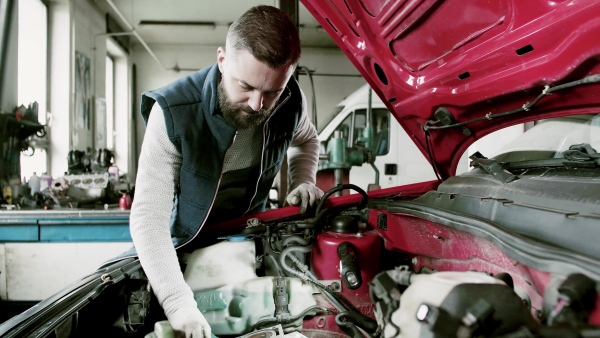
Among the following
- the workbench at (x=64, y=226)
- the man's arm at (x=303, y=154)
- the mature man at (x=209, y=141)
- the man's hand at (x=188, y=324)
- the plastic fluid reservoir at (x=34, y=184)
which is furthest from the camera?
the plastic fluid reservoir at (x=34, y=184)

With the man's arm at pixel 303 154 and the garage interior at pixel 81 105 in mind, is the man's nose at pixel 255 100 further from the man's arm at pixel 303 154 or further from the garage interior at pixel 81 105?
→ the garage interior at pixel 81 105

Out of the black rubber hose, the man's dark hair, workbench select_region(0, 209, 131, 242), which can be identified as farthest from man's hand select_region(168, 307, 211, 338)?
workbench select_region(0, 209, 131, 242)

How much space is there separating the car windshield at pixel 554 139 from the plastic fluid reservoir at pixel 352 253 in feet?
1.74

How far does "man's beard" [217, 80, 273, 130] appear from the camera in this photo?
137 centimetres

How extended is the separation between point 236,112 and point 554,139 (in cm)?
103

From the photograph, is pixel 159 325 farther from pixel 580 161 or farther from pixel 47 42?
pixel 47 42

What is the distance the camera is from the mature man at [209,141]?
3.84ft

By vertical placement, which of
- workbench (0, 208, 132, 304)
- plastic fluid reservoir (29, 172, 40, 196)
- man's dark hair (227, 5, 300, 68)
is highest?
man's dark hair (227, 5, 300, 68)

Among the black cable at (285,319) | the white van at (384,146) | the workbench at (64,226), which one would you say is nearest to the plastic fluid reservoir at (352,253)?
the black cable at (285,319)

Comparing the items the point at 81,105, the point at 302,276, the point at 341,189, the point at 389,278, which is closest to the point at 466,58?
the point at 341,189

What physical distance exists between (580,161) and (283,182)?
2.70m

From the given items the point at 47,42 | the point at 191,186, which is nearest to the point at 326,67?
the point at 47,42

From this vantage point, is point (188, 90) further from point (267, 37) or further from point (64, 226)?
point (64, 226)

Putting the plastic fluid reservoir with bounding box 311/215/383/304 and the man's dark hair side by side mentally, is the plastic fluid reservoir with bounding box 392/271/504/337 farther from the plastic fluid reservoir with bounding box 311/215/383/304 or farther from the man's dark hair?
the man's dark hair
